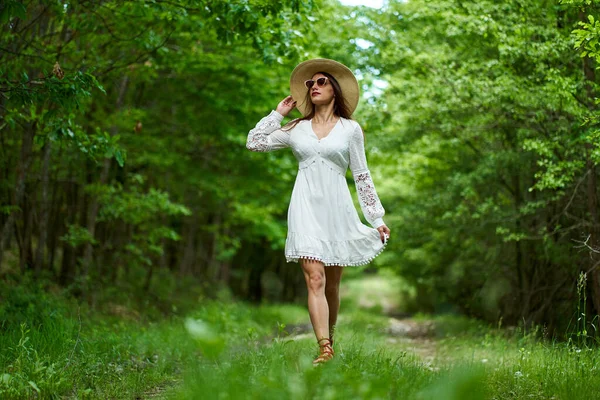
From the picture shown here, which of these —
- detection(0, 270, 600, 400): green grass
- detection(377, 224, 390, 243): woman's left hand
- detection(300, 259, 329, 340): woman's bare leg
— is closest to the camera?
detection(0, 270, 600, 400): green grass

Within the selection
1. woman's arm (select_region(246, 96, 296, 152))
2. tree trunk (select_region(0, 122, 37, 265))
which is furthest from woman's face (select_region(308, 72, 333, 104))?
tree trunk (select_region(0, 122, 37, 265))

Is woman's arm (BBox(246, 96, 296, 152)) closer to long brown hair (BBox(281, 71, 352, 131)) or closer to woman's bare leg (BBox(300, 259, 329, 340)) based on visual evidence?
long brown hair (BBox(281, 71, 352, 131))

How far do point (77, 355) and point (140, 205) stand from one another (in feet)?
21.3

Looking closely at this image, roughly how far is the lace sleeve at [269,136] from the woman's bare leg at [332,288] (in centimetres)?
117

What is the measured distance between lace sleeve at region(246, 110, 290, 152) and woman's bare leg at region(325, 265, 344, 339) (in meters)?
1.17

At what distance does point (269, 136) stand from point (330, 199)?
80 cm

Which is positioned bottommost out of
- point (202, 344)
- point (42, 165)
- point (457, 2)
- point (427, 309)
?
point (427, 309)

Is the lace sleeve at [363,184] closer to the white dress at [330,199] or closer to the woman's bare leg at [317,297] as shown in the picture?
the white dress at [330,199]

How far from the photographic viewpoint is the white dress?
18.9 feet

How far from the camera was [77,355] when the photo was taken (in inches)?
223

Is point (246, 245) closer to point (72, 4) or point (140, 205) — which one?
point (140, 205)

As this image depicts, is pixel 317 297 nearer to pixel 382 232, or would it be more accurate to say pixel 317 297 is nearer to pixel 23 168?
pixel 382 232

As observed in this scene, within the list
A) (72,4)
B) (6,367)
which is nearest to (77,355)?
(6,367)

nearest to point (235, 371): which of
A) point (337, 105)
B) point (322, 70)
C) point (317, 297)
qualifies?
point (317, 297)
